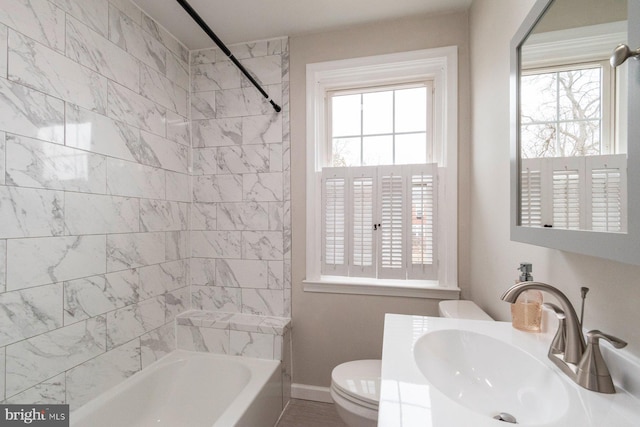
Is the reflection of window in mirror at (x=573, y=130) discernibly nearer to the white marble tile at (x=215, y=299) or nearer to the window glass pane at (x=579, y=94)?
the window glass pane at (x=579, y=94)

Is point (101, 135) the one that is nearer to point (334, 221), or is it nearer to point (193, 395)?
point (334, 221)

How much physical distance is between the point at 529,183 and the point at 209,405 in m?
2.06

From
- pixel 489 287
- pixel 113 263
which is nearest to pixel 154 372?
pixel 113 263

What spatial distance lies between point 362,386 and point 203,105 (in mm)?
2138

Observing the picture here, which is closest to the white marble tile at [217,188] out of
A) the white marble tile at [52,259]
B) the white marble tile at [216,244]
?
the white marble tile at [216,244]

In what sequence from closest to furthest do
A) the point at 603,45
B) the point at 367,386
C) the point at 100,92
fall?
the point at 603,45
the point at 367,386
the point at 100,92

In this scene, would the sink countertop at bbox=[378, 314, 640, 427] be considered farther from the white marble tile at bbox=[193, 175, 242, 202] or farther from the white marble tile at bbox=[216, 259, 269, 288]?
the white marble tile at bbox=[193, 175, 242, 202]

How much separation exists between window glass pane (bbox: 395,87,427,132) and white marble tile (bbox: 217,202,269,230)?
112 cm

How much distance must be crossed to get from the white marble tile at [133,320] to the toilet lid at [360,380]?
1.19 m

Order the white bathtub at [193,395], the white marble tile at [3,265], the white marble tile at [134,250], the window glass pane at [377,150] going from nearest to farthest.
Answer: the white marble tile at [3,265] → the white bathtub at [193,395] → the white marble tile at [134,250] → the window glass pane at [377,150]


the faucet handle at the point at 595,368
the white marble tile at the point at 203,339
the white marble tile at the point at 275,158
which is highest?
the white marble tile at the point at 275,158

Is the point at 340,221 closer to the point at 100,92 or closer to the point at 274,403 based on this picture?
the point at 274,403

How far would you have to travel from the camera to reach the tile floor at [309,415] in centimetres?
175

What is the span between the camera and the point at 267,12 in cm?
178
